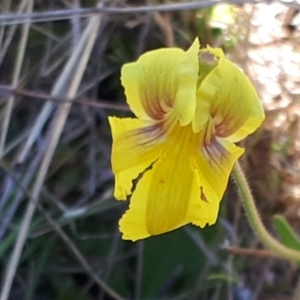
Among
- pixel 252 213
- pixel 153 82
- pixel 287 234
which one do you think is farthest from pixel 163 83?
pixel 287 234

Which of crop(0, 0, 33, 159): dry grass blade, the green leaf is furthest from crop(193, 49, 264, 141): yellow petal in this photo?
crop(0, 0, 33, 159): dry grass blade

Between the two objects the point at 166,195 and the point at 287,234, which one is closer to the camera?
the point at 166,195

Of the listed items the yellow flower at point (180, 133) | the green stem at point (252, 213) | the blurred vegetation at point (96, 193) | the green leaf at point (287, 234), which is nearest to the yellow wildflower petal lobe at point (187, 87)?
the yellow flower at point (180, 133)

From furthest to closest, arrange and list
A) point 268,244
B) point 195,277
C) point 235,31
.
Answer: point 235,31
point 195,277
point 268,244

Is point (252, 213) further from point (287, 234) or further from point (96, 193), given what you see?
point (96, 193)

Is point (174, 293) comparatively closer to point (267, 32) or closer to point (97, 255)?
point (97, 255)

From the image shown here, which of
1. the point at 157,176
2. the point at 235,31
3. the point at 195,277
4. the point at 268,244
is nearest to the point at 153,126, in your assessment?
the point at 157,176
